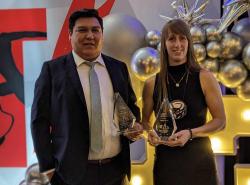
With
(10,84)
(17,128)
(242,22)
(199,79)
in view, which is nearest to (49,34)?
(10,84)

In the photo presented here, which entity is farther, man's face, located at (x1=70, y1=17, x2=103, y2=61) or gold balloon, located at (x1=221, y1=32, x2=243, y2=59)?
gold balloon, located at (x1=221, y1=32, x2=243, y2=59)

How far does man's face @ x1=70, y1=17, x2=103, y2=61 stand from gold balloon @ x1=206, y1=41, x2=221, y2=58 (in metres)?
0.91

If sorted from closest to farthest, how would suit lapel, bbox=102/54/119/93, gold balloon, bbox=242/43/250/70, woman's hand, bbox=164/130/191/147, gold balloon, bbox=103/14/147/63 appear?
woman's hand, bbox=164/130/191/147
suit lapel, bbox=102/54/119/93
gold balloon, bbox=242/43/250/70
gold balloon, bbox=103/14/147/63

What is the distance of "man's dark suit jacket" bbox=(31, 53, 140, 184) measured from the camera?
5.25ft

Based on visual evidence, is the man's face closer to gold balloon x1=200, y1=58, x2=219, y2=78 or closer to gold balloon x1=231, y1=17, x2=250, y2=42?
gold balloon x1=200, y1=58, x2=219, y2=78

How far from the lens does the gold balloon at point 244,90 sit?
2295mm

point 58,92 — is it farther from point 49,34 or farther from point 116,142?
point 49,34

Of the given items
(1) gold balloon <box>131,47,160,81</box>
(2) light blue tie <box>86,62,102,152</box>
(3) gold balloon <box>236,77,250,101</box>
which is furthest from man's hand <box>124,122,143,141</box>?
(3) gold balloon <box>236,77,250,101</box>

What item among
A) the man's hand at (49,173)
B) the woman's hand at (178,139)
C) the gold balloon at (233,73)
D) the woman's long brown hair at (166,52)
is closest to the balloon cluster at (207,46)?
the gold balloon at (233,73)

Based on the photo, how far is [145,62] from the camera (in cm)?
229

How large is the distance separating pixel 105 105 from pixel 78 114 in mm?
133

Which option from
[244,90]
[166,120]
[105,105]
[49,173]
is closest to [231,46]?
[244,90]

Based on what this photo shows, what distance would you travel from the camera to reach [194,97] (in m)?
1.70

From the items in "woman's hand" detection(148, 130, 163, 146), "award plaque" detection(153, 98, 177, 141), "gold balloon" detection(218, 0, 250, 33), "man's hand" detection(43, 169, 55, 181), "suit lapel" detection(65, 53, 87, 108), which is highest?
"gold balloon" detection(218, 0, 250, 33)
